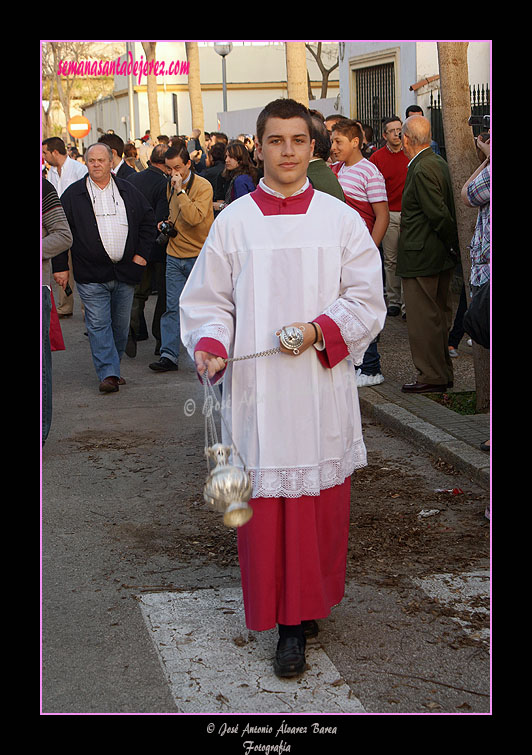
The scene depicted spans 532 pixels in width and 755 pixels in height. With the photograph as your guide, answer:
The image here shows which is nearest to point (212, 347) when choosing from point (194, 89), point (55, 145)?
point (55, 145)

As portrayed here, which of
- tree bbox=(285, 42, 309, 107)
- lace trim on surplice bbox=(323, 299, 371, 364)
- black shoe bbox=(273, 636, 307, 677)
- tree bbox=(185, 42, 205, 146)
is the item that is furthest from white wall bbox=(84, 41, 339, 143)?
black shoe bbox=(273, 636, 307, 677)

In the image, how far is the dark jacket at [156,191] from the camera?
11.2 metres

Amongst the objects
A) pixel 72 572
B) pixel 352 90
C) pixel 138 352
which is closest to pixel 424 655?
pixel 72 572

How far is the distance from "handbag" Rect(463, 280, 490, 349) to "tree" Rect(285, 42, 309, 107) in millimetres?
9787

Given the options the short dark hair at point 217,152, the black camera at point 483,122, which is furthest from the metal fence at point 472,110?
the black camera at point 483,122

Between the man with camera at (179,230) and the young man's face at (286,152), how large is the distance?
5872 mm

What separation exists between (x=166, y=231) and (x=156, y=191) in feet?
4.88

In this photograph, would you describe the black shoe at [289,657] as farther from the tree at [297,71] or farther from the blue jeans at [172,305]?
the tree at [297,71]

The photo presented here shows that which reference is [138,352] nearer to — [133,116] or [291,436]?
[291,436]

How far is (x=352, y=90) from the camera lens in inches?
854

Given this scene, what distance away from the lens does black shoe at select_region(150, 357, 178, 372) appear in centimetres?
1028

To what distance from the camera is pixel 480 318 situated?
208 inches

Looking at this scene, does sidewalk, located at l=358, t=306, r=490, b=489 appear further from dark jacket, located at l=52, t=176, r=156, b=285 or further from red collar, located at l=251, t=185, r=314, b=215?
red collar, located at l=251, t=185, r=314, b=215

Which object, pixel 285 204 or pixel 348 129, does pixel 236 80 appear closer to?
pixel 348 129
